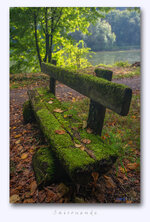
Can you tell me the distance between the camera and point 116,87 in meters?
1.37

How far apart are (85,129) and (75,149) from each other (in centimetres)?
48

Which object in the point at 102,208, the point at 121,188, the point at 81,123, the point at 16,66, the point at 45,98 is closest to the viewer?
the point at 102,208

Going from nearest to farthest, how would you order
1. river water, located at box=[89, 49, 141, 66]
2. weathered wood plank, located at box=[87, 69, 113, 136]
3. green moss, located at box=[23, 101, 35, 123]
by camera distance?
weathered wood plank, located at box=[87, 69, 113, 136]
green moss, located at box=[23, 101, 35, 123]
river water, located at box=[89, 49, 141, 66]

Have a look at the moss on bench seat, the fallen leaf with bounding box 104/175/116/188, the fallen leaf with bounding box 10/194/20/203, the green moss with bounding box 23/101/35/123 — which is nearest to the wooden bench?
the moss on bench seat

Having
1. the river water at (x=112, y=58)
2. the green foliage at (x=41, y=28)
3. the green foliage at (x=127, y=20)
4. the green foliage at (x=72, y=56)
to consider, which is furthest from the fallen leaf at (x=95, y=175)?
the river water at (x=112, y=58)

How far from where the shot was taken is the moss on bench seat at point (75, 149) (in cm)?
137

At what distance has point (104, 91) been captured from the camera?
1.53m

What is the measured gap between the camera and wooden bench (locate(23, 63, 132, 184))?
1.35 meters

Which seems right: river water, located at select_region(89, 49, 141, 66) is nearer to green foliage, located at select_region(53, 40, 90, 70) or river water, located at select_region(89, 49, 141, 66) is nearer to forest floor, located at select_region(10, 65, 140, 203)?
green foliage, located at select_region(53, 40, 90, 70)
